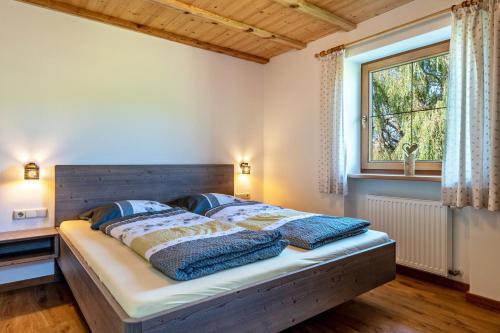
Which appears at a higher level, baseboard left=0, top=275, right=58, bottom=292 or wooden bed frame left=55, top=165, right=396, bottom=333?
wooden bed frame left=55, top=165, right=396, bottom=333

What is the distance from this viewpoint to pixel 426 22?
2.61 m

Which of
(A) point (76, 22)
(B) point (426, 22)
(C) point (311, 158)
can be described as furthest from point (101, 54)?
(B) point (426, 22)

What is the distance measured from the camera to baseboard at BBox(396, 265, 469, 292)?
2.52 meters

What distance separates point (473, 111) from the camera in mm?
2293

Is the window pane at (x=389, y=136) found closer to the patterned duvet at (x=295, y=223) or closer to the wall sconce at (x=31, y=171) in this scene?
the patterned duvet at (x=295, y=223)

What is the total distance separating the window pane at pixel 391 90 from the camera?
3.04 meters

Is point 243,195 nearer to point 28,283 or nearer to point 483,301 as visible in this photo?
point 28,283

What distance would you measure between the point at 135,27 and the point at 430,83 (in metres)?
2.82

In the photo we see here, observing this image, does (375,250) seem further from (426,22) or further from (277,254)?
(426,22)

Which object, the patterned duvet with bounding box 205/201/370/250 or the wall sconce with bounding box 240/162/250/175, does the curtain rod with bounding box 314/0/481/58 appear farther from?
the patterned duvet with bounding box 205/201/370/250

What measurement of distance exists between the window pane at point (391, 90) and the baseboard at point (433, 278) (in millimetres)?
1463

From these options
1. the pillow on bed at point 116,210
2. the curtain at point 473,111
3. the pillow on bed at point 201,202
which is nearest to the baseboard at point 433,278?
the curtain at point 473,111

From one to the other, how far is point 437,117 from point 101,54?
3.10 meters

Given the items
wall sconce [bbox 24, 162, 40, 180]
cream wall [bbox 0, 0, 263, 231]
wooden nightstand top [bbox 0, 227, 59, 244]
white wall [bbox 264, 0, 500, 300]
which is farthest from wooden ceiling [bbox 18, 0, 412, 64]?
wooden nightstand top [bbox 0, 227, 59, 244]
